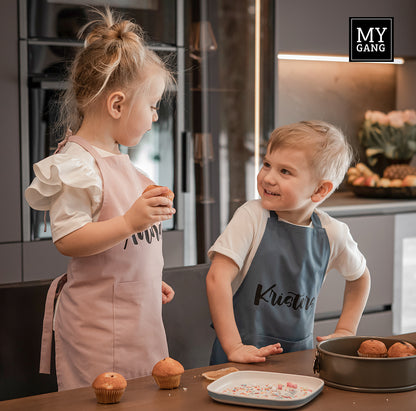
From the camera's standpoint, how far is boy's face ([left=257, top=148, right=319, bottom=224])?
1258 millimetres

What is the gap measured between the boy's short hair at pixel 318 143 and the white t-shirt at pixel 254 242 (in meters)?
0.11

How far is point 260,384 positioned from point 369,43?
167cm

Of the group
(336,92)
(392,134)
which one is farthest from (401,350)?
(336,92)

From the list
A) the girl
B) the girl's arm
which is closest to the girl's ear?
the girl

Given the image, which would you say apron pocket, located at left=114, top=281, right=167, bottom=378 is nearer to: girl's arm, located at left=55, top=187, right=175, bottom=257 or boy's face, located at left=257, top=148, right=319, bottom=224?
girl's arm, located at left=55, top=187, right=175, bottom=257

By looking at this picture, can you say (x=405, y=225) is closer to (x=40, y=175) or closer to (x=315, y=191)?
(x=315, y=191)

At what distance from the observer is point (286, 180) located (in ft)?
4.13

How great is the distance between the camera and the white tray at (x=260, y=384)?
0.82m

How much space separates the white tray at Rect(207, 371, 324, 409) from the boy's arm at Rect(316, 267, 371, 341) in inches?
13.1

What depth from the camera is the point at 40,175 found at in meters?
1.14

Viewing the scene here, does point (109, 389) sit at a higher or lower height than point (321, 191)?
lower

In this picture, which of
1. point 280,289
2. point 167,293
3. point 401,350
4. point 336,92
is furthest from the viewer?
point 336,92

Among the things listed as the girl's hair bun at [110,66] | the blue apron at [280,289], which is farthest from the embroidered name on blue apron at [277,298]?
the girl's hair bun at [110,66]

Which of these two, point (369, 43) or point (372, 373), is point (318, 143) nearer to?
point (372, 373)
